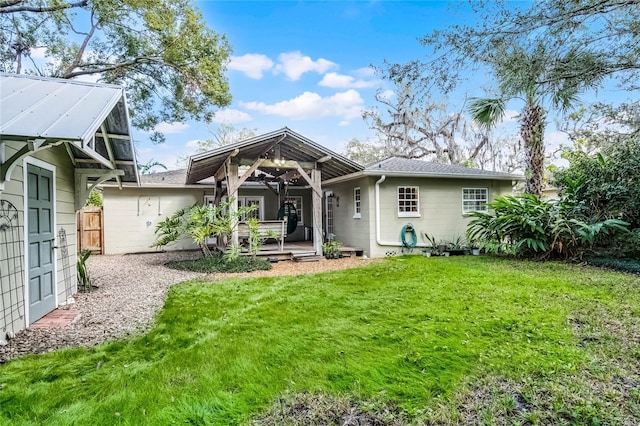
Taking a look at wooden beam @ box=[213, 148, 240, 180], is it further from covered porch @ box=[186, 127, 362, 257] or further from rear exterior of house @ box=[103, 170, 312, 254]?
rear exterior of house @ box=[103, 170, 312, 254]

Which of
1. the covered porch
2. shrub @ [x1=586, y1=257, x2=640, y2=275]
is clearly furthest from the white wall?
shrub @ [x1=586, y1=257, x2=640, y2=275]

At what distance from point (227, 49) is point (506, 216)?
11.0 meters

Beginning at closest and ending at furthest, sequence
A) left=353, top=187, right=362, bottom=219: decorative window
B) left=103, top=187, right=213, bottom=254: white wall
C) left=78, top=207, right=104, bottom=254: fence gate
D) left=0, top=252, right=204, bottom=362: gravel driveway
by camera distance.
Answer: left=0, top=252, right=204, bottom=362: gravel driveway, left=353, top=187, right=362, bottom=219: decorative window, left=78, top=207, right=104, bottom=254: fence gate, left=103, top=187, right=213, bottom=254: white wall

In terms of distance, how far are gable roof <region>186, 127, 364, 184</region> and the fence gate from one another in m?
5.00

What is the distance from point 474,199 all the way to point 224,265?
27.0ft

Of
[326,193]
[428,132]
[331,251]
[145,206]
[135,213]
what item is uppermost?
[428,132]

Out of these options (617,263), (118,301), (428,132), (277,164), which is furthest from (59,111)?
(428,132)

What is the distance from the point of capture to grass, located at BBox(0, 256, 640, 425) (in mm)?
2160

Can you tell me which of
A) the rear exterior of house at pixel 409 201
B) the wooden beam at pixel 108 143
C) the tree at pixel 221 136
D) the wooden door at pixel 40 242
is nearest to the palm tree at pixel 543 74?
the rear exterior of house at pixel 409 201

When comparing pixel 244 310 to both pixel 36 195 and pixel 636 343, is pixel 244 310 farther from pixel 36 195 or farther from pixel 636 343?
pixel 636 343

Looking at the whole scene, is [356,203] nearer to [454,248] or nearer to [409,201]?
[409,201]

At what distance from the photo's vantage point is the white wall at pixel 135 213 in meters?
11.7

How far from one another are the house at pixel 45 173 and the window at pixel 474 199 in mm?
9539

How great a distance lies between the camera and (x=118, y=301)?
5.27 meters
